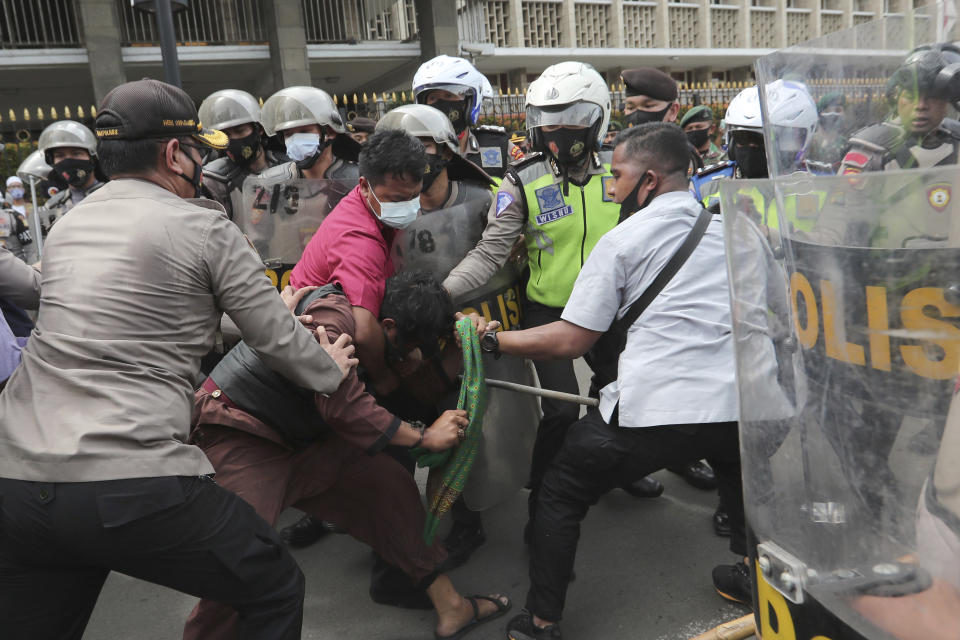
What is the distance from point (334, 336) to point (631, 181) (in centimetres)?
107

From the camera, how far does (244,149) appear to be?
4.21m

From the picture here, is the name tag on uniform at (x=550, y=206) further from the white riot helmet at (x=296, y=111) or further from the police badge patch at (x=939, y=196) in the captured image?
the police badge patch at (x=939, y=196)

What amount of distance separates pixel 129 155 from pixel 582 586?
216cm

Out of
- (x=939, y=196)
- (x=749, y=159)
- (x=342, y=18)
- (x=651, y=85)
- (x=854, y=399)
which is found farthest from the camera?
(x=342, y=18)

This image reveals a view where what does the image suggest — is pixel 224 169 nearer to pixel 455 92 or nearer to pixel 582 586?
pixel 455 92

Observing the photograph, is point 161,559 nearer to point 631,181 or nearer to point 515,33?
point 631,181

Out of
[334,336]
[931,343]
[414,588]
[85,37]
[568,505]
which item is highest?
[85,37]

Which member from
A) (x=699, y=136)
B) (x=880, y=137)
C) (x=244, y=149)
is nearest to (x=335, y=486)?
(x=880, y=137)

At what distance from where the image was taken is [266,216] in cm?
357

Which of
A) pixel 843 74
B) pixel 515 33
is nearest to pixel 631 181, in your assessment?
pixel 843 74

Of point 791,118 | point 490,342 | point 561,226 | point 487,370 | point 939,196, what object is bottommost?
point 487,370

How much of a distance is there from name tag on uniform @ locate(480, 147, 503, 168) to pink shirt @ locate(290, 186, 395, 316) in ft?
5.85

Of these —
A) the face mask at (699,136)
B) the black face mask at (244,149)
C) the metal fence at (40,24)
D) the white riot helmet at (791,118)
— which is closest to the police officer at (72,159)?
the black face mask at (244,149)

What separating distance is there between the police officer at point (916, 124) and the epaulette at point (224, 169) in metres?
3.41
